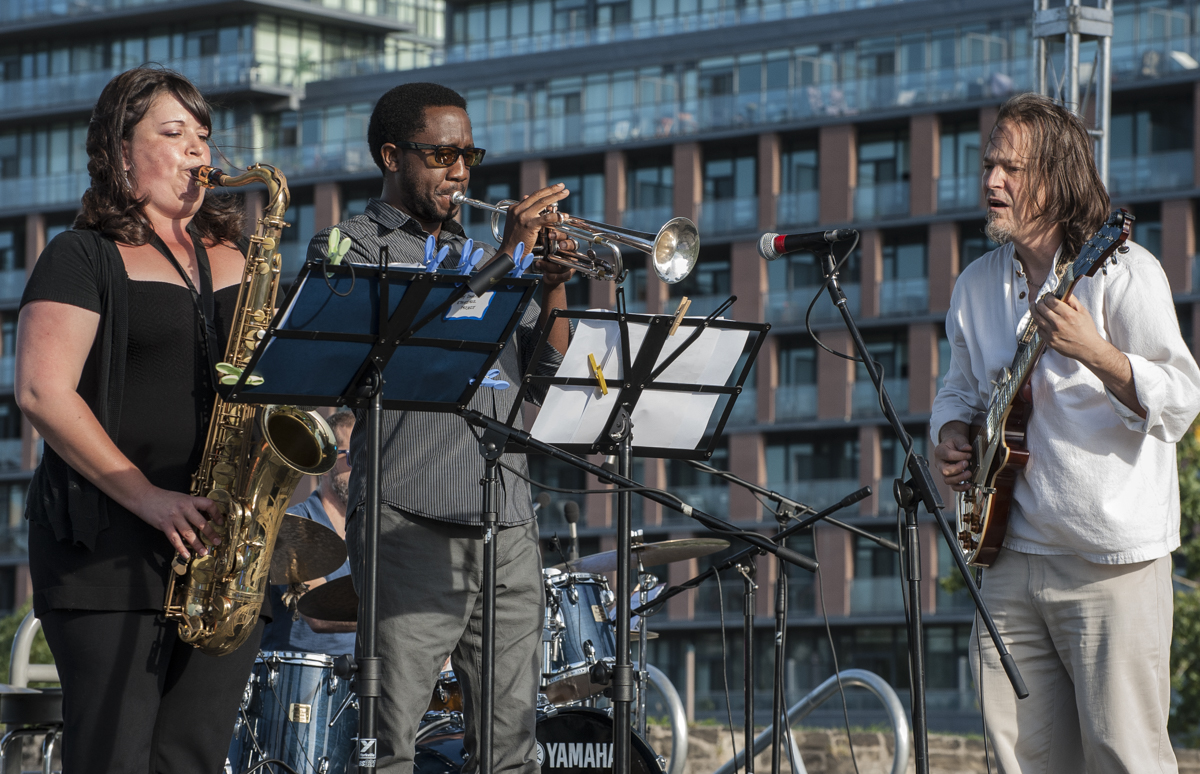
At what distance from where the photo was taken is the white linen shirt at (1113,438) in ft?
13.8

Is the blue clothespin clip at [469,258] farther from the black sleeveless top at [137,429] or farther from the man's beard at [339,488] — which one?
the man's beard at [339,488]

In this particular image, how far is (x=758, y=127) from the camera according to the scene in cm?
4397

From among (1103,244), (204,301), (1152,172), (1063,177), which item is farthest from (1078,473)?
(1152,172)

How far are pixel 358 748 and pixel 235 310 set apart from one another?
115cm

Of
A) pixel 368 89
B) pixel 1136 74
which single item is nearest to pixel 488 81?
pixel 368 89

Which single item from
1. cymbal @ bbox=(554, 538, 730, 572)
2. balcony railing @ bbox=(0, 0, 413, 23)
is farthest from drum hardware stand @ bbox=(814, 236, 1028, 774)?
balcony railing @ bbox=(0, 0, 413, 23)

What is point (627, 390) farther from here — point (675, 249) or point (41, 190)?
point (41, 190)

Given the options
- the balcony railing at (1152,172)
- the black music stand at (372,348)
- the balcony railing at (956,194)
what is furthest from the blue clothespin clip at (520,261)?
the balcony railing at (956,194)

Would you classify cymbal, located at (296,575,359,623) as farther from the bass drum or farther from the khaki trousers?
the khaki trousers

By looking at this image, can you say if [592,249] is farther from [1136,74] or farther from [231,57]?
[231,57]

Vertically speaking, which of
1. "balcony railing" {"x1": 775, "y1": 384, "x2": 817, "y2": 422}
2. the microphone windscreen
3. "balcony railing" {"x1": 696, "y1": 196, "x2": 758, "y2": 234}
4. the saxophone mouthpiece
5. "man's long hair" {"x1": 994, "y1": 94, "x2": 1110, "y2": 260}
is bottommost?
the microphone windscreen

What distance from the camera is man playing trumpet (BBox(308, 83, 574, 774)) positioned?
14.0ft

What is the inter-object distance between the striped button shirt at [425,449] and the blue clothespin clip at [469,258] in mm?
297

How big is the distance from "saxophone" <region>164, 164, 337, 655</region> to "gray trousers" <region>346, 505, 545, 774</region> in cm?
30
